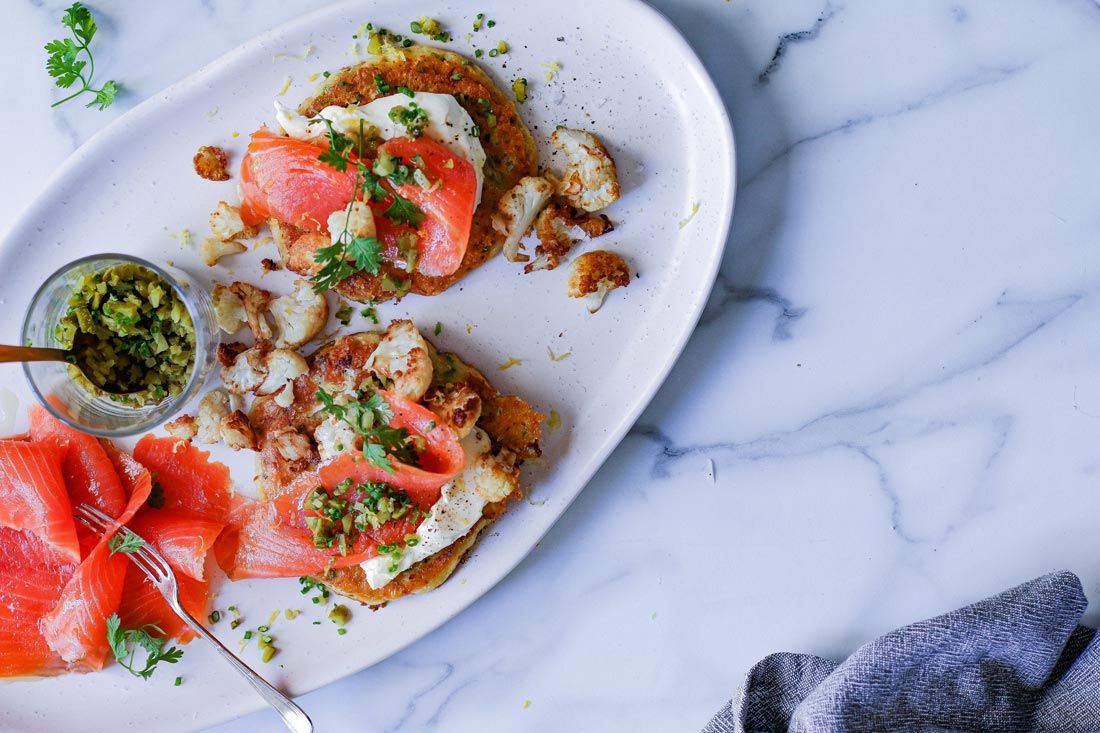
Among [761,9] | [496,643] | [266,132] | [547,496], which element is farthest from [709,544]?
[266,132]

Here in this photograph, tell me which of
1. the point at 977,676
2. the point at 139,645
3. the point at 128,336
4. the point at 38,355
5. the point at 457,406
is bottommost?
the point at 977,676

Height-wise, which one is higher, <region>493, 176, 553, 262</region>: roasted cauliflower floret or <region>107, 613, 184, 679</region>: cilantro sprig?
<region>493, 176, 553, 262</region>: roasted cauliflower floret

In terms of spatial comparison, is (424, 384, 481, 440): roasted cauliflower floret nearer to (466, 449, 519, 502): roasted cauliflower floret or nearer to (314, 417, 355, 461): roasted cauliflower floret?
(466, 449, 519, 502): roasted cauliflower floret

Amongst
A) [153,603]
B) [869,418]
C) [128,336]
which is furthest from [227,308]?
[869,418]

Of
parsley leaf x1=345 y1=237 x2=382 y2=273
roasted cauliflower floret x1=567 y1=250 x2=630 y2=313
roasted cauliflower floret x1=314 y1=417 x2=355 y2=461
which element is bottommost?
roasted cauliflower floret x1=314 y1=417 x2=355 y2=461

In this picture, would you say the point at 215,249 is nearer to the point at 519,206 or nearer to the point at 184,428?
the point at 184,428

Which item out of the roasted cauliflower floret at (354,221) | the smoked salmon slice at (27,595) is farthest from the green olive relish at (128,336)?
the smoked salmon slice at (27,595)

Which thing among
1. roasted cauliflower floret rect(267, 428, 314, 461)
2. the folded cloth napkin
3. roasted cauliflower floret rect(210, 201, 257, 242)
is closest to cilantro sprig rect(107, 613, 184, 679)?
roasted cauliflower floret rect(267, 428, 314, 461)
